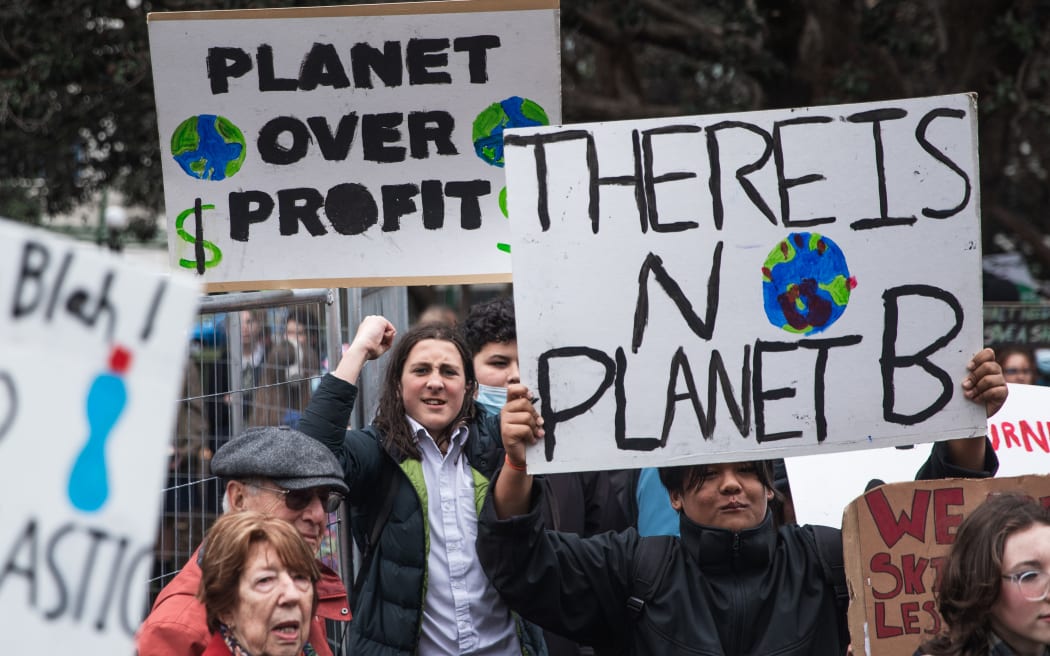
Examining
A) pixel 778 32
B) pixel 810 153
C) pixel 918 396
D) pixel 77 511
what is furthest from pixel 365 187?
pixel 778 32

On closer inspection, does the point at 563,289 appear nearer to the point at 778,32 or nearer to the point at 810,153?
the point at 810,153

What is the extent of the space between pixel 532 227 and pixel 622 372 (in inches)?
15.6

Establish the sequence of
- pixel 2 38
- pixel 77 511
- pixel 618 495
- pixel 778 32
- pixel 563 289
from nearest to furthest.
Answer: pixel 77 511 → pixel 563 289 → pixel 618 495 → pixel 2 38 → pixel 778 32

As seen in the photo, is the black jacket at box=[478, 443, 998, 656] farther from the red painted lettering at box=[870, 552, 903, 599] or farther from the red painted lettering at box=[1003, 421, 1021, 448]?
the red painted lettering at box=[1003, 421, 1021, 448]

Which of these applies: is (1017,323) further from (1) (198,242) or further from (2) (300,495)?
(2) (300,495)

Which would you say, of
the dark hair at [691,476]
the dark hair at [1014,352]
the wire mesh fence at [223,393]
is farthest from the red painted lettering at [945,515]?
the dark hair at [1014,352]

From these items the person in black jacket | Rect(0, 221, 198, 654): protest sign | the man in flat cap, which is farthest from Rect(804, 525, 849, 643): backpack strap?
Rect(0, 221, 198, 654): protest sign

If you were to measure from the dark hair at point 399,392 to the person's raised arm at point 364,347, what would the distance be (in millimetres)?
55

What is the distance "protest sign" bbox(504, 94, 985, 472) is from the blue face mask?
4.02 ft

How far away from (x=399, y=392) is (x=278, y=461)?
2.25ft

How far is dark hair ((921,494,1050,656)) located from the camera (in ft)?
8.54

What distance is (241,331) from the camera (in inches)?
150

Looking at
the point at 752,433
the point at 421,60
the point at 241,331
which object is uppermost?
the point at 421,60

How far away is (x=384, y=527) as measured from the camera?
3510 millimetres
